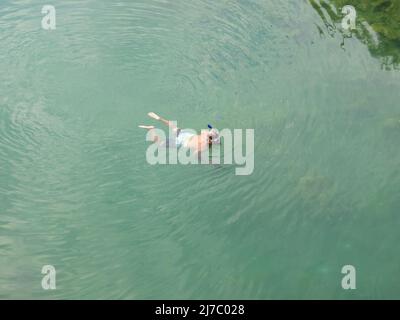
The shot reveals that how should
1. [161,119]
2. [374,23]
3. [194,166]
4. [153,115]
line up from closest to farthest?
1. [194,166]
2. [161,119]
3. [153,115]
4. [374,23]

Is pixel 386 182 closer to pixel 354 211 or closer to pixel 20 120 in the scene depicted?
pixel 354 211

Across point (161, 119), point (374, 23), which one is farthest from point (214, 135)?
point (374, 23)

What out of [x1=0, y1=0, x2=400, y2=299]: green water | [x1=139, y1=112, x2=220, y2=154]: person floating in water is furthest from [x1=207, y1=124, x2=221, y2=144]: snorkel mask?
[x1=0, y1=0, x2=400, y2=299]: green water

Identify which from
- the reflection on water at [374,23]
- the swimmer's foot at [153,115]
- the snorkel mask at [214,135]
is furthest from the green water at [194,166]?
the snorkel mask at [214,135]

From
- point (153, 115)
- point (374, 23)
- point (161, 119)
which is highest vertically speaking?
point (374, 23)

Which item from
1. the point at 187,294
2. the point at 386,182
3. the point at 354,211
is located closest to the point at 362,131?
the point at 386,182

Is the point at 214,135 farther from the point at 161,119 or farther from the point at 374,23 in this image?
the point at 374,23
